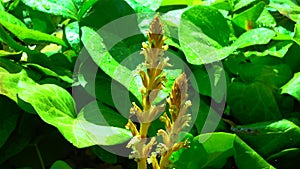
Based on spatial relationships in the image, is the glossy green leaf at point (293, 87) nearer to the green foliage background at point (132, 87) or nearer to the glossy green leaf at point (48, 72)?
the green foliage background at point (132, 87)

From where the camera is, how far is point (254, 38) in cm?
89

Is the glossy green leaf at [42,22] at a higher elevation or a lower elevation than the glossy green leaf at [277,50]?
higher

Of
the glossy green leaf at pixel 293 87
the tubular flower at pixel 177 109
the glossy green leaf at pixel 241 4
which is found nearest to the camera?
the tubular flower at pixel 177 109

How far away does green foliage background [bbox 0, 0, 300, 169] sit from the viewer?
726 millimetres

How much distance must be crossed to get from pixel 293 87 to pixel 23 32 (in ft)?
A: 1.36

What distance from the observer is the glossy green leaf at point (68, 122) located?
0.69 meters

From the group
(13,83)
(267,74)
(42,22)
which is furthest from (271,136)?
(42,22)

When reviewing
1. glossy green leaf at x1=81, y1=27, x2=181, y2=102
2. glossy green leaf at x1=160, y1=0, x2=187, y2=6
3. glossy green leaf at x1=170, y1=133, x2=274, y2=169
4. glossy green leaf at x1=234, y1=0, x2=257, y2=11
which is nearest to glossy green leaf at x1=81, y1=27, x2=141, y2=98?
glossy green leaf at x1=81, y1=27, x2=181, y2=102

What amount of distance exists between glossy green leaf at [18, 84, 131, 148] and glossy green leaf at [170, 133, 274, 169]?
82mm

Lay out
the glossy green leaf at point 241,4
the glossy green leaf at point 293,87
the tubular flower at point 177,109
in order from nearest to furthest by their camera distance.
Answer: the tubular flower at point 177,109 → the glossy green leaf at point 293,87 → the glossy green leaf at point 241,4

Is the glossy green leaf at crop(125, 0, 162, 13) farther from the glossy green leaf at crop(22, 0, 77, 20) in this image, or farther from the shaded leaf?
the shaded leaf

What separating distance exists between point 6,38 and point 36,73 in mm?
76

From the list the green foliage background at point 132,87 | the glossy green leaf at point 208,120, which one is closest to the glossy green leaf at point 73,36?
the green foliage background at point 132,87

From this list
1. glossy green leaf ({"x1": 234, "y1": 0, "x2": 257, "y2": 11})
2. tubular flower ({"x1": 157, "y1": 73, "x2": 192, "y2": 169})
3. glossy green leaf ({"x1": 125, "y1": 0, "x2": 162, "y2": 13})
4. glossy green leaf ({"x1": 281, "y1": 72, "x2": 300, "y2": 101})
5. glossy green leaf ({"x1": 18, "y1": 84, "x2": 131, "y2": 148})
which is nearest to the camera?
tubular flower ({"x1": 157, "y1": 73, "x2": 192, "y2": 169})
